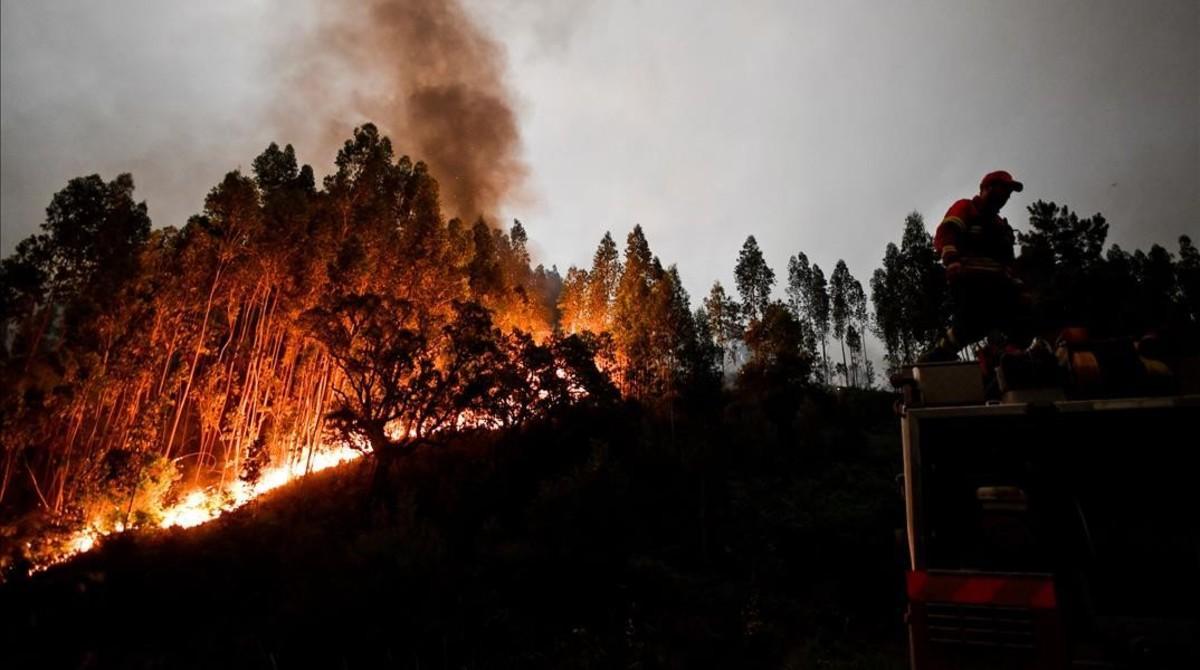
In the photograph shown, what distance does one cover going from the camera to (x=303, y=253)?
100 feet

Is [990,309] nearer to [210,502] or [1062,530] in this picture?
[1062,530]

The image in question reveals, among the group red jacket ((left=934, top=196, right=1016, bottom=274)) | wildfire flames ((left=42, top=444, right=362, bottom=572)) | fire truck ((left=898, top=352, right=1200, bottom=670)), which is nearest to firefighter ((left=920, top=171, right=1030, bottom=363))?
red jacket ((left=934, top=196, right=1016, bottom=274))

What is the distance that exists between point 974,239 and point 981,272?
0.42 metres

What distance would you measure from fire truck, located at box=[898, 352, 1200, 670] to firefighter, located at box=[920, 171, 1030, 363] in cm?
143

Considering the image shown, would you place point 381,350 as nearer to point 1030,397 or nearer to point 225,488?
point 225,488

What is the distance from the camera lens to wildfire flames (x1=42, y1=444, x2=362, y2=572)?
22.5 meters

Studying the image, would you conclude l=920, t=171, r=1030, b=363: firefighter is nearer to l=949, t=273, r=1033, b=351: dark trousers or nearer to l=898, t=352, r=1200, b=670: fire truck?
l=949, t=273, r=1033, b=351: dark trousers

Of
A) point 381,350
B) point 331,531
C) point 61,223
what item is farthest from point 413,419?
point 61,223

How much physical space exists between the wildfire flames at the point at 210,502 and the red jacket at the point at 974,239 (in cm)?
2462

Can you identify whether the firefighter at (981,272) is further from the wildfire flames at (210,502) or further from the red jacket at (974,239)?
the wildfire flames at (210,502)

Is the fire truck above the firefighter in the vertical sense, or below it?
below

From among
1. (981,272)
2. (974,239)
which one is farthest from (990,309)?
(974,239)

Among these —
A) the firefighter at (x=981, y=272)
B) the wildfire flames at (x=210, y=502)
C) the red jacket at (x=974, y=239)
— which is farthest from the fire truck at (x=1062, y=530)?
the wildfire flames at (x=210, y=502)

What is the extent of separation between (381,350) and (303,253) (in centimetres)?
1017
